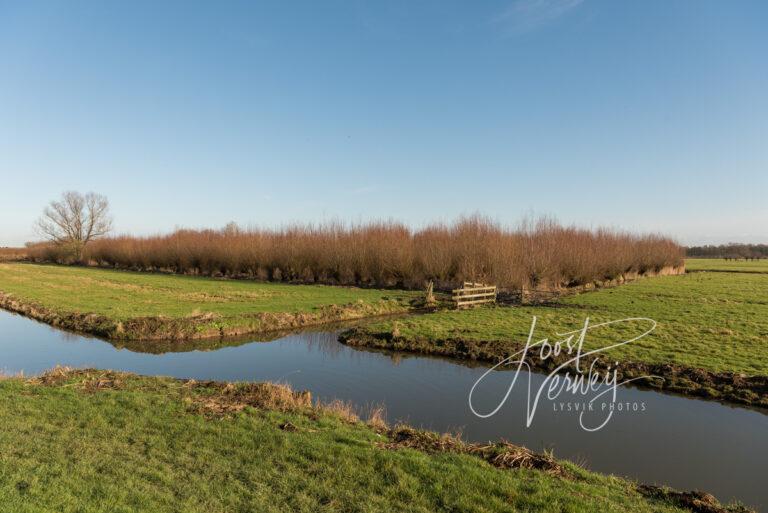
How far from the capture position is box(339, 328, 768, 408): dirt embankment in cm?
1201

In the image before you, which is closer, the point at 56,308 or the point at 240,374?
the point at 240,374

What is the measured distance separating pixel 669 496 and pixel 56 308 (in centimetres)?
2803

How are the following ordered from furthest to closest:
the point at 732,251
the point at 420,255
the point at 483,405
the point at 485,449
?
the point at 732,251 → the point at 420,255 → the point at 483,405 → the point at 485,449

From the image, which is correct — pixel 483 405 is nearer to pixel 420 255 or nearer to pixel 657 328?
pixel 657 328

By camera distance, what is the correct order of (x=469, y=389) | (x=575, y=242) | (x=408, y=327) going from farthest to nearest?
(x=575, y=242)
(x=408, y=327)
(x=469, y=389)

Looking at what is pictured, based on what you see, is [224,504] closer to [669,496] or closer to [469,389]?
[669,496]

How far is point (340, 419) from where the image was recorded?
30.5 ft

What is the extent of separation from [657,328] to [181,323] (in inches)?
815

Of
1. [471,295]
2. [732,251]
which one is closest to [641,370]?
[471,295]

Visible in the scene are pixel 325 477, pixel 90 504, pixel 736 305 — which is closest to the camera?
pixel 90 504

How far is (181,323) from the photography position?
20.6m

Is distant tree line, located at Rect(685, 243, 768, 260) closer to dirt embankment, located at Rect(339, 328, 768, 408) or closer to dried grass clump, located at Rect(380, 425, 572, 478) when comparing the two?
dirt embankment, located at Rect(339, 328, 768, 408)

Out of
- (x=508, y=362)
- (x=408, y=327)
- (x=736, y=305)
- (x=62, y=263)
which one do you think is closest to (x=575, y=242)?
(x=736, y=305)

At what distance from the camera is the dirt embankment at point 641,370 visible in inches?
473
